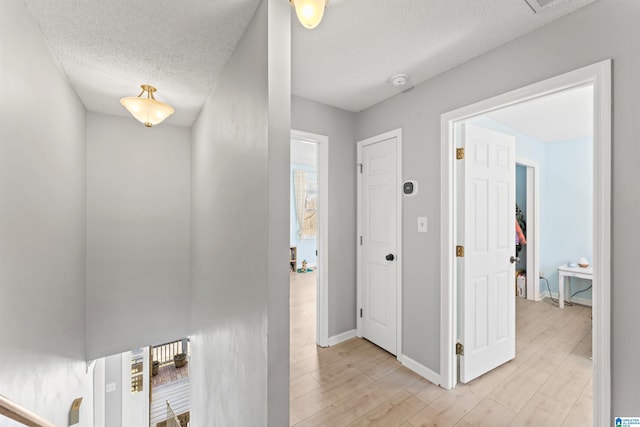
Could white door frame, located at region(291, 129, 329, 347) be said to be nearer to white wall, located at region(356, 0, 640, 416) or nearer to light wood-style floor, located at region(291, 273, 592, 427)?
light wood-style floor, located at region(291, 273, 592, 427)

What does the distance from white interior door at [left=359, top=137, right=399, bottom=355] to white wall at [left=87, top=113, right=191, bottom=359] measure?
2.29m

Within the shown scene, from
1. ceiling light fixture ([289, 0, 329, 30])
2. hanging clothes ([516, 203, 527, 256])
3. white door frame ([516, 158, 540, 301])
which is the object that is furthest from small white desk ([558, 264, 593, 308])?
ceiling light fixture ([289, 0, 329, 30])

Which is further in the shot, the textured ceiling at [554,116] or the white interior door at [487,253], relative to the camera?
the textured ceiling at [554,116]

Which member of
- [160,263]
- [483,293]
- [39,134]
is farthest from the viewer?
[160,263]

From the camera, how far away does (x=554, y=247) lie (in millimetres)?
4289

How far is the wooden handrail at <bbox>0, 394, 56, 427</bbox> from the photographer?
2.33ft

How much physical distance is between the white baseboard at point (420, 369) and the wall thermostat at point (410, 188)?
1.50 meters

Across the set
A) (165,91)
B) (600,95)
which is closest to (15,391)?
(165,91)

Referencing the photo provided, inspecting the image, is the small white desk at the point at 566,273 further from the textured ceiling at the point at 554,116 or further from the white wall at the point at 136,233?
the white wall at the point at 136,233

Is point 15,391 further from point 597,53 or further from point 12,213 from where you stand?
point 597,53

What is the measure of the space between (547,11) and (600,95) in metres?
0.57

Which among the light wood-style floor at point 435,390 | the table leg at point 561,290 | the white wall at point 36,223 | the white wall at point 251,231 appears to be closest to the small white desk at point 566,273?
the table leg at point 561,290

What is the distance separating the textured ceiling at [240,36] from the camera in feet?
4.59

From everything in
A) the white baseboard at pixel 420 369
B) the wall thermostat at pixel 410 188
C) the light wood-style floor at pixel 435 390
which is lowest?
the light wood-style floor at pixel 435 390
